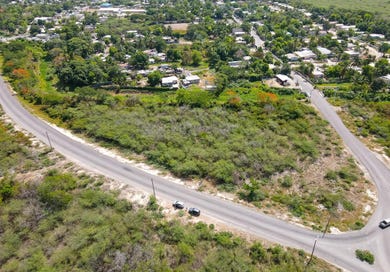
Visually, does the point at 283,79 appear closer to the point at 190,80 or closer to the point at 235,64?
the point at 235,64

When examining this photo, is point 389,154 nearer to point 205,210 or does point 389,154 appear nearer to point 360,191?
point 360,191

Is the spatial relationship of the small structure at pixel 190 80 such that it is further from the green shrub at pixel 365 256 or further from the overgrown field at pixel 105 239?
the green shrub at pixel 365 256

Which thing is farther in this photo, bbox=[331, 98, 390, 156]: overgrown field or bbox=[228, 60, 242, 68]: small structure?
bbox=[228, 60, 242, 68]: small structure

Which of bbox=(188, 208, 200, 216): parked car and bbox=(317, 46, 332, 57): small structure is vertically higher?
bbox=(188, 208, 200, 216): parked car

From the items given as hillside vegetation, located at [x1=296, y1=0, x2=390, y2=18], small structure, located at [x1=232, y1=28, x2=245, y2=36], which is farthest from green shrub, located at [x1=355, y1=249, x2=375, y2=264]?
hillside vegetation, located at [x1=296, y1=0, x2=390, y2=18]

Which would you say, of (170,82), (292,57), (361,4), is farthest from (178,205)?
(361,4)

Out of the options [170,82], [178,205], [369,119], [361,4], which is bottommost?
[369,119]

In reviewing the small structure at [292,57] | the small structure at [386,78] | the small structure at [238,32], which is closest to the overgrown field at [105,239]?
the small structure at [386,78]

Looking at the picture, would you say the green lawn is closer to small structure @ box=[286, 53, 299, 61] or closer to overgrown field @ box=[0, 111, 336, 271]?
small structure @ box=[286, 53, 299, 61]
